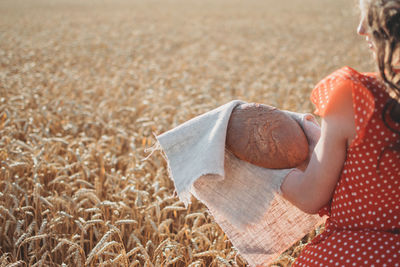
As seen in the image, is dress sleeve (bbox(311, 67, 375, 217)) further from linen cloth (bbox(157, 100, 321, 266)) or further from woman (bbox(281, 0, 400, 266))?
linen cloth (bbox(157, 100, 321, 266))

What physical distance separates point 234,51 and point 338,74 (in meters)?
9.74

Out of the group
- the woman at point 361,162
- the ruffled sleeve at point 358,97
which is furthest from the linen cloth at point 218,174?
the ruffled sleeve at point 358,97

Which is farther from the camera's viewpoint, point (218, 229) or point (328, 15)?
point (328, 15)

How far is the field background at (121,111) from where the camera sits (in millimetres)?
2332

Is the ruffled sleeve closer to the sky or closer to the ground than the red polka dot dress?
closer to the sky

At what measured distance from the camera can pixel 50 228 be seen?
2330 millimetres

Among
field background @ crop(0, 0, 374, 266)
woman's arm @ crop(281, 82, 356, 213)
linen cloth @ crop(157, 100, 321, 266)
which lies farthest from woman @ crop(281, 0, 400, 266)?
field background @ crop(0, 0, 374, 266)

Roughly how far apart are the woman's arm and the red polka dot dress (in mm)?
31

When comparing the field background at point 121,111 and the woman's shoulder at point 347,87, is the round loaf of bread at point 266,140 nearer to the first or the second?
the woman's shoulder at point 347,87

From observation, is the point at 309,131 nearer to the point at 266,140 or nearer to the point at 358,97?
the point at 266,140

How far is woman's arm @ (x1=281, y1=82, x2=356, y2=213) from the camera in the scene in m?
1.40

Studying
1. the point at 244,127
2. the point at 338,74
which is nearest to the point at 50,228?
the point at 244,127

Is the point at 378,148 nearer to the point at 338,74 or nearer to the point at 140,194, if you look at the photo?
the point at 338,74

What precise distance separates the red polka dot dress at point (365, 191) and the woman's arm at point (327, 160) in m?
0.03
